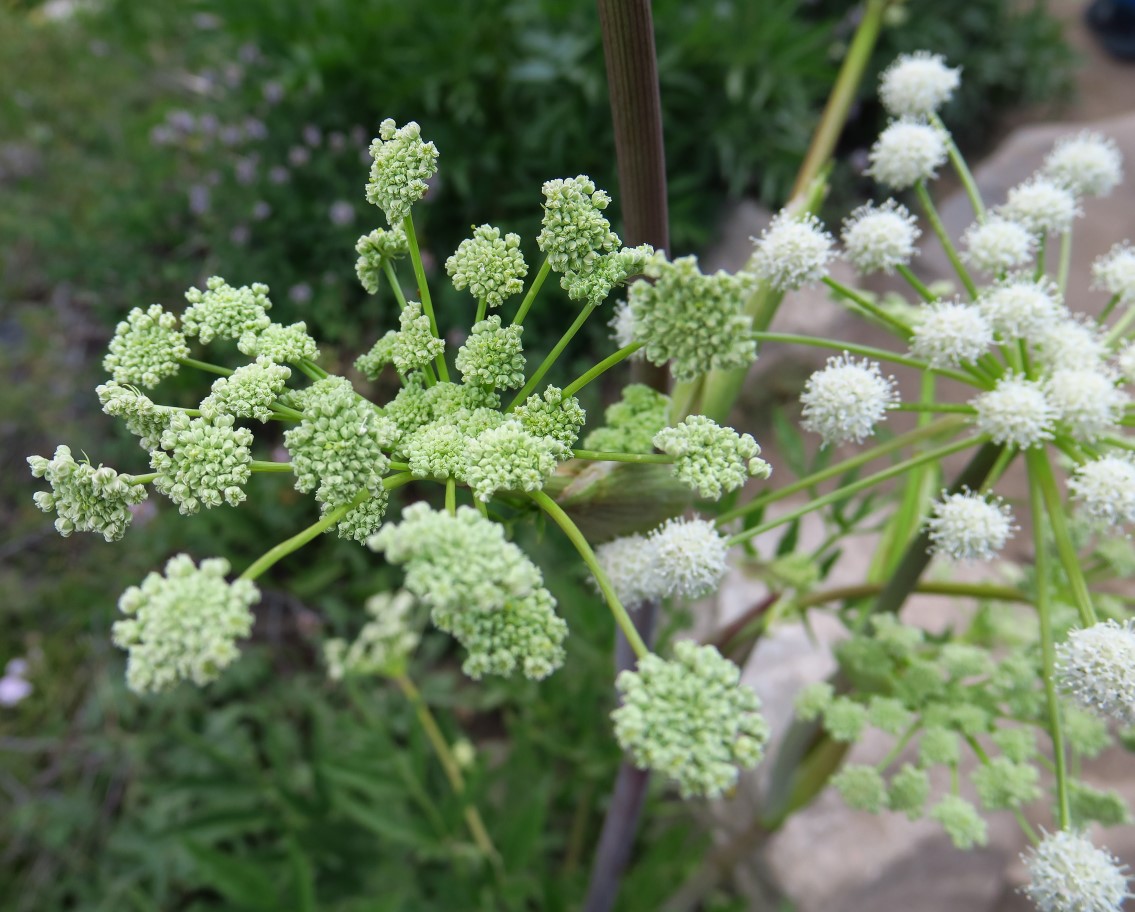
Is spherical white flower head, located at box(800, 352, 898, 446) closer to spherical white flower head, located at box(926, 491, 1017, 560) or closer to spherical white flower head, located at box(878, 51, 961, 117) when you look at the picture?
spherical white flower head, located at box(926, 491, 1017, 560)

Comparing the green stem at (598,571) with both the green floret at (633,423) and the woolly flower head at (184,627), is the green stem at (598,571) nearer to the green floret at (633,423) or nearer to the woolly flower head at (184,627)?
the green floret at (633,423)

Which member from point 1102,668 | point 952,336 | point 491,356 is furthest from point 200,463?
point 1102,668

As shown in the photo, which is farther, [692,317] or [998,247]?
[998,247]

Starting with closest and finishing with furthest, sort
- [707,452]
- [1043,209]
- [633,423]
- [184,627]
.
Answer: [184,627] < [707,452] < [633,423] < [1043,209]

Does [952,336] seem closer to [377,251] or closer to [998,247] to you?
[998,247]

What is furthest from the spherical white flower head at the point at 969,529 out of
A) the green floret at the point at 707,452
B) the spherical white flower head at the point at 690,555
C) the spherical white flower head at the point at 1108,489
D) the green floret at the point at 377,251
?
the green floret at the point at 377,251

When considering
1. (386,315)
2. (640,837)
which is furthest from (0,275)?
(640,837)

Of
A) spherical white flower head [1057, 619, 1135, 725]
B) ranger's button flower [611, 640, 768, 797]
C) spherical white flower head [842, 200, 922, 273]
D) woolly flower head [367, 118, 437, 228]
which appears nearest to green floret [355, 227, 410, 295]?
woolly flower head [367, 118, 437, 228]
